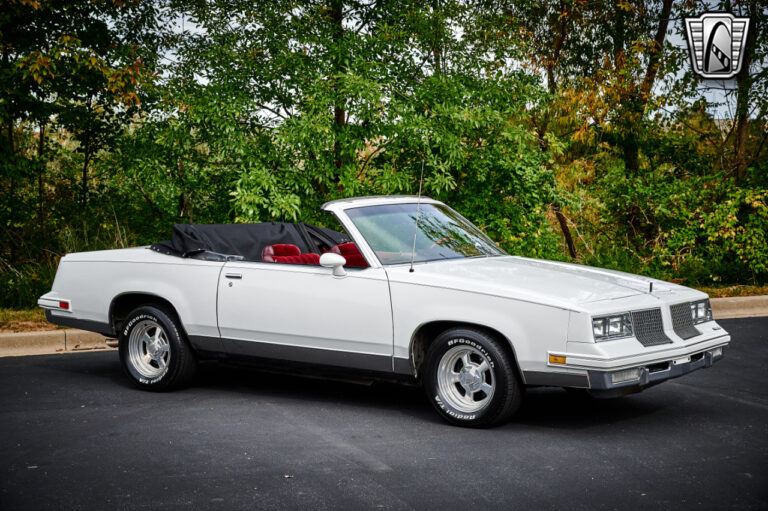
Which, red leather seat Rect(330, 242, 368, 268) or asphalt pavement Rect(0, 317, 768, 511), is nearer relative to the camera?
asphalt pavement Rect(0, 317, 768, 511)

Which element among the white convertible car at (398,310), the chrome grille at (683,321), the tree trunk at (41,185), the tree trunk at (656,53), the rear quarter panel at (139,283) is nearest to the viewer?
the white convertible car at (398,310)

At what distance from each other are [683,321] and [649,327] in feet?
1.59

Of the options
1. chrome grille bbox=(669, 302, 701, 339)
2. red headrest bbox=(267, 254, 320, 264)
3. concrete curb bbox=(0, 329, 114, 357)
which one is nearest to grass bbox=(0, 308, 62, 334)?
concrete curb bbox=(0, 329, 114, 357)

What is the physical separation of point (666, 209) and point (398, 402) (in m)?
8.77

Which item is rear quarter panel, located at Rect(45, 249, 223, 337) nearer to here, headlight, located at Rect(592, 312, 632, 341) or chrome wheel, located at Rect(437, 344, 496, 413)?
chrome wheel, located at Rect(437, 344, 496, 413)

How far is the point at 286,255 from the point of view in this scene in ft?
25.2

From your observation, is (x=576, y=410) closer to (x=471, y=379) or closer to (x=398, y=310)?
(x=471, y=379)

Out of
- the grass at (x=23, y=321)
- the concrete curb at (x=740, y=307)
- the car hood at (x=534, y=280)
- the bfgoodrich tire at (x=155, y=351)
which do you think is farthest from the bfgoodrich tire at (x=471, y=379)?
the concrete curb at (x=740, y=307)

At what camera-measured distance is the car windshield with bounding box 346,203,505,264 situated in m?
6.76

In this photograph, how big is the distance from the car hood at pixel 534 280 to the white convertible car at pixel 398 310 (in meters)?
0.02

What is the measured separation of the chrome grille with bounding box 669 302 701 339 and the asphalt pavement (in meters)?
0.67
